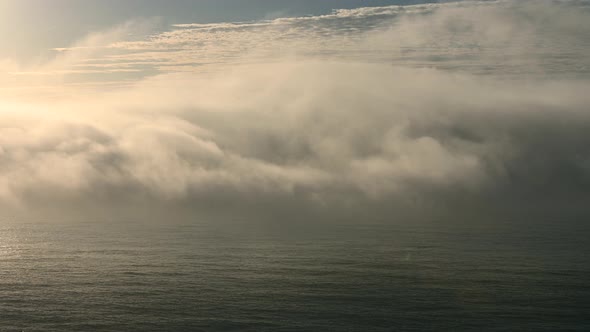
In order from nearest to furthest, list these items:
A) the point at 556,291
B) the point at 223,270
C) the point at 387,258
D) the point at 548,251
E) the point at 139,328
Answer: the point at 139,328, the point at 556,291, the point at 223,270, the point at 387,258, the point at 548,251

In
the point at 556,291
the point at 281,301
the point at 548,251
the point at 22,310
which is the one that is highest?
the point at 22,310

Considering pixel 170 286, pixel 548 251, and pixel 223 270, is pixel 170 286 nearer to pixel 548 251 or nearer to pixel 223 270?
A: pixel 223 270

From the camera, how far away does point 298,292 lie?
131 m

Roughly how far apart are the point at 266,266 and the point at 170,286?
1341 inches

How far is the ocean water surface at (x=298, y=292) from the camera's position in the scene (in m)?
109

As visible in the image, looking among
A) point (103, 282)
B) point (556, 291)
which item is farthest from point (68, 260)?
point (556, 291)

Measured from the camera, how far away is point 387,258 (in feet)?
591

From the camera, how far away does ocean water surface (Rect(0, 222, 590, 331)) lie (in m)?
109

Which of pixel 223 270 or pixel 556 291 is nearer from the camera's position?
pixel 556 291

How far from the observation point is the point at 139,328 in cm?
10656

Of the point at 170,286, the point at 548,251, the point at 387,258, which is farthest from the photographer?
the point at 548,251

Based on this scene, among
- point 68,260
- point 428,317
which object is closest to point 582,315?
point 428,317

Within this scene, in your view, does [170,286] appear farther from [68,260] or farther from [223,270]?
[68,260]

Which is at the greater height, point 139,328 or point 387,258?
point 139,328
